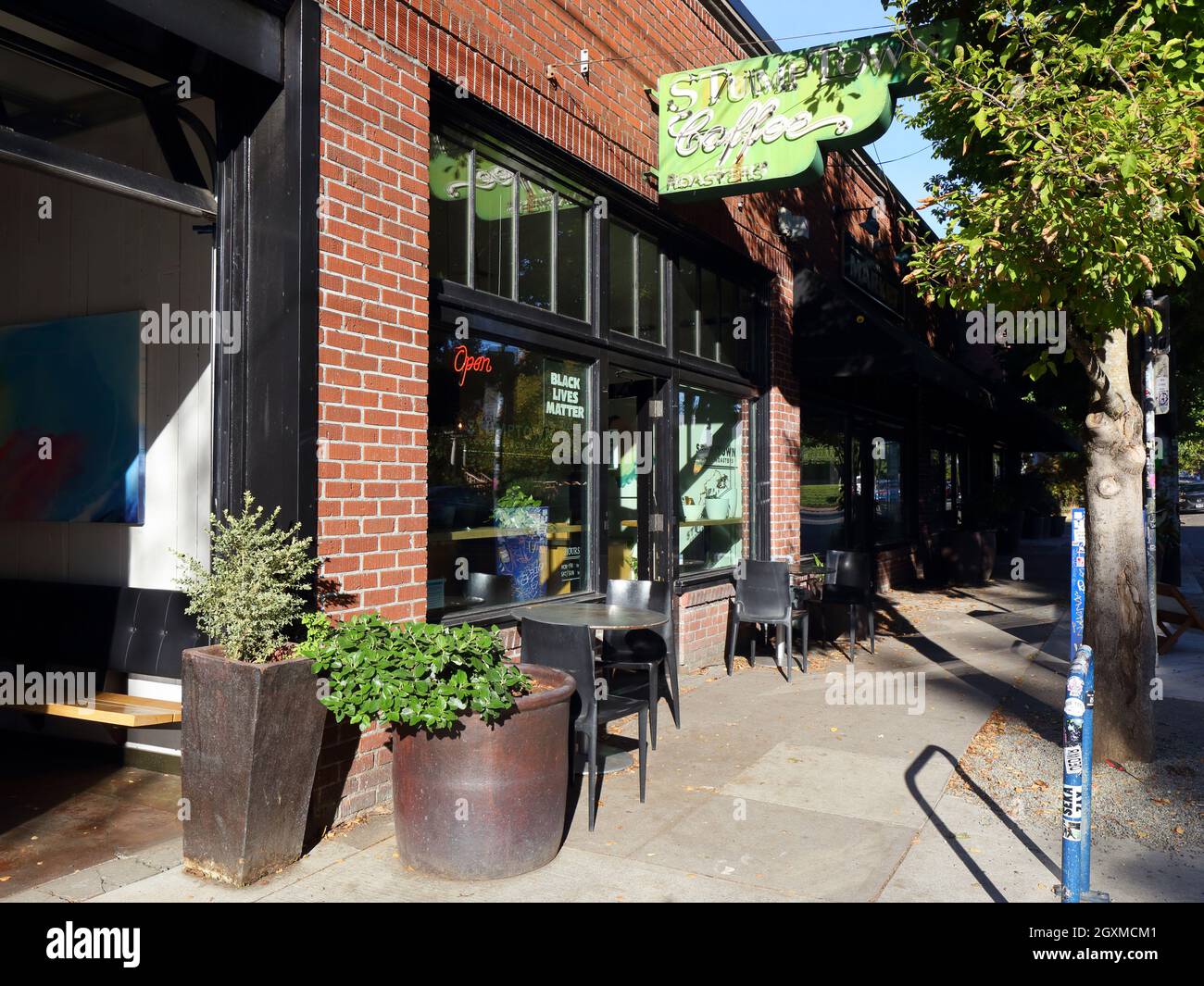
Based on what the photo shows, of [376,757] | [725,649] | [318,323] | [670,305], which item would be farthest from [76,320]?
[725,649]

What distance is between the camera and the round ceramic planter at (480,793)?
3926 millimetres

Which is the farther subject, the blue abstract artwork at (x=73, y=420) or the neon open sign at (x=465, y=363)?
the neon open sign at (x=465, y=363)

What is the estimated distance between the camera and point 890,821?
4.75 meters

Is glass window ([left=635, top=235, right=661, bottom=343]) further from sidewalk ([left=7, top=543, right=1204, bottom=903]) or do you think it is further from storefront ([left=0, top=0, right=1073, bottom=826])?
sidewalk ([left=7, top=543, right=1204, bottom=903])

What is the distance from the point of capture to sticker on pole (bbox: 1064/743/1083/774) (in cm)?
320

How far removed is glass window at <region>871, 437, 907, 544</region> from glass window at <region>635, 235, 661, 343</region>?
6392mm

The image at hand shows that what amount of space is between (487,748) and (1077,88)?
4294mm

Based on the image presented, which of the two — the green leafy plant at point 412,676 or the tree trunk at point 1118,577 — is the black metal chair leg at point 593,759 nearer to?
the green leafy plant at point 412,676

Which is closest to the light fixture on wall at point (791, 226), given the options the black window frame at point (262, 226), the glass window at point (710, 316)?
the glass window at point (710, 316)

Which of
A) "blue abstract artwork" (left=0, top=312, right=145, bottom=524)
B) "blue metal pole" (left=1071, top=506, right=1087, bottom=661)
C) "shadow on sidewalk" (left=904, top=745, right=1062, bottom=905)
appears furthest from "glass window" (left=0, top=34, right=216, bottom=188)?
"shadow on sidewalk" (left=904, top=745, right=1062, bottom=905)

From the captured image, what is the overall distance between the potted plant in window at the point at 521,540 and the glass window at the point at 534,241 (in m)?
1.29

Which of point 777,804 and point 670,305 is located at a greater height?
point 670,305

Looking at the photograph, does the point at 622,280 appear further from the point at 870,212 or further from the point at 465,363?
the point at 870,212

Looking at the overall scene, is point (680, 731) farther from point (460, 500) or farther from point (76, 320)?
point (76, 320)
